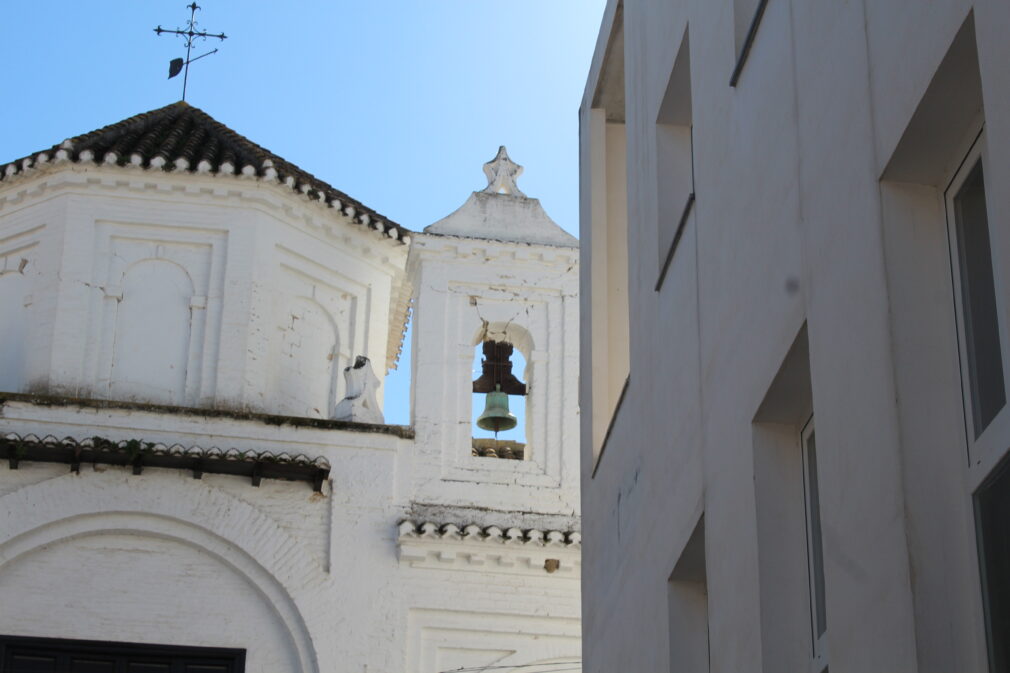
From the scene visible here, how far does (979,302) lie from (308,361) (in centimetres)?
1566

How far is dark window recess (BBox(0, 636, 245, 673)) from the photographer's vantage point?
18.2 metres

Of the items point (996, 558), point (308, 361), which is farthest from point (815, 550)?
point (308, 361)

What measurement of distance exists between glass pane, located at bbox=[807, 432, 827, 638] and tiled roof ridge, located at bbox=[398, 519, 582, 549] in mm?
11827

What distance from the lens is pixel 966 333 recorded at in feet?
18.5

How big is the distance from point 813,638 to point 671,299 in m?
2.83

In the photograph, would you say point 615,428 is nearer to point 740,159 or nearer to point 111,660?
point 740,159

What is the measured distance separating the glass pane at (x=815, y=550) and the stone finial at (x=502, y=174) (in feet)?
46.1

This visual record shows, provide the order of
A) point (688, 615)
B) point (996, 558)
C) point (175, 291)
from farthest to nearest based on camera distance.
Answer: point (175, 291)
point (688, 615)
point (996, 558)

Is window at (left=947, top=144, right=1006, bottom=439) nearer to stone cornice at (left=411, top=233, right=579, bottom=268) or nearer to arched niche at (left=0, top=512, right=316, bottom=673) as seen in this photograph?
arched niche at (left=0, top=512, right=316, bottom=673)

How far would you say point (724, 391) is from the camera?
8.08 metres

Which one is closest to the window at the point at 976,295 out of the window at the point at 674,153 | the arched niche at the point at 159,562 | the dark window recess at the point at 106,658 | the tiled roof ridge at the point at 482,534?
the window at the point at 674,153

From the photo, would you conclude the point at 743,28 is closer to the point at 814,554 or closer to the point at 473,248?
the point at 814,554

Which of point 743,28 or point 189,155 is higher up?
point 189,155

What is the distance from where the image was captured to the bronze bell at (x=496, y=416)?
20438 mm
